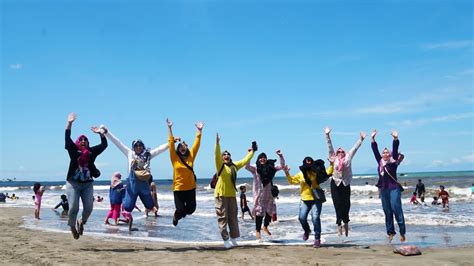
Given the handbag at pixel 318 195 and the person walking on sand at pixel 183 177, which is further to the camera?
the handbag at pixel 318 195

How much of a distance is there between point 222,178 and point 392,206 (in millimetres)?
3608

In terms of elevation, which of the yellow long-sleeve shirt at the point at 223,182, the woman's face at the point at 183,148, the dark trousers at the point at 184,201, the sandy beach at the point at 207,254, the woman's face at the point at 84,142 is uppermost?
the woman's face at the point at 84,142

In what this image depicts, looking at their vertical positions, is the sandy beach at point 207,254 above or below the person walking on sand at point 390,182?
below

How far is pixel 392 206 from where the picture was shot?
30.3ft

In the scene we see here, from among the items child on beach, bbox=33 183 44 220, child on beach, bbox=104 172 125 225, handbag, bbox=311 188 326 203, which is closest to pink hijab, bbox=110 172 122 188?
child on beach, bbox=104 172 125 225

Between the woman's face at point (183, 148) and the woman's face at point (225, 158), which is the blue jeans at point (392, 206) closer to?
the woman's face at point (225, 158)

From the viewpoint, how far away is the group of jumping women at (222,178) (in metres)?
8.11

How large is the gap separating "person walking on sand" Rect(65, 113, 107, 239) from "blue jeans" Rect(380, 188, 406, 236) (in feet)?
19.3

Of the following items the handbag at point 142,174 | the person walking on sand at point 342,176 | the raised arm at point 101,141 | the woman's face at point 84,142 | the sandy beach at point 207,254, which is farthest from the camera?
the person walking on sand at point 342,176

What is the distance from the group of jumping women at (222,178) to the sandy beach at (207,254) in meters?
0.55

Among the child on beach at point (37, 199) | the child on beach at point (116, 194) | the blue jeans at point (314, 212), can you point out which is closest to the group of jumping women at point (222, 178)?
the blue jeans at point (314, 212)

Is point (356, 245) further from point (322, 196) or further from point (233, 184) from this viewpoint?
point (233, 184)

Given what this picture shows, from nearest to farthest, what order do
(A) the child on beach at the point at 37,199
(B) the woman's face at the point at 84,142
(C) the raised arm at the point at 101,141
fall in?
(B) the woman's face at the point at 84,142 → (C) the raised arm at the point at 101,141 → (A) the child on beach at the point at 37,199

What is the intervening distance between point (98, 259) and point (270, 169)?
4381mm
